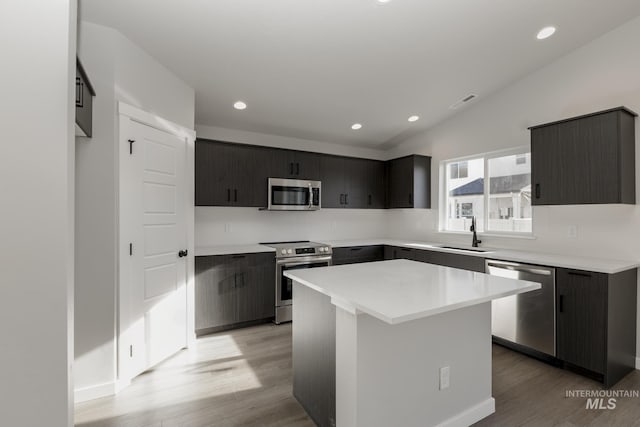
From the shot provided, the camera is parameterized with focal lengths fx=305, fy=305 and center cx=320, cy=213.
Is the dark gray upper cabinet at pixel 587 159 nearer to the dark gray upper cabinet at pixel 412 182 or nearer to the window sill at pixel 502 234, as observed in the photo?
the window sill at pixel 502 234

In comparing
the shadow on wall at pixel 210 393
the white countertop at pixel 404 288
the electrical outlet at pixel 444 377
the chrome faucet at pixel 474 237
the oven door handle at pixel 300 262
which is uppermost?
the chrome faucet at pixel 474 237

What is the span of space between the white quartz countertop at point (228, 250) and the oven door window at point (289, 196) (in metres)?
0.64

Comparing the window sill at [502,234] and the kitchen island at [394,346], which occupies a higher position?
the window sill at [502,234]

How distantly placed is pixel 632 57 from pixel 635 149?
817 mm

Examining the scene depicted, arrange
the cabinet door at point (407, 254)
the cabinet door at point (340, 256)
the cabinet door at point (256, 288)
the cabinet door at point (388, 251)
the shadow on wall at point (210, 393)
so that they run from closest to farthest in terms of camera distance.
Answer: the shadow on wall at point (210, 393)
the cabinet door at point (256, 288)
the cabinet door at point (407, 254)
the cabinet door at point (340, 256)
the cabinet door at point (388, 251)

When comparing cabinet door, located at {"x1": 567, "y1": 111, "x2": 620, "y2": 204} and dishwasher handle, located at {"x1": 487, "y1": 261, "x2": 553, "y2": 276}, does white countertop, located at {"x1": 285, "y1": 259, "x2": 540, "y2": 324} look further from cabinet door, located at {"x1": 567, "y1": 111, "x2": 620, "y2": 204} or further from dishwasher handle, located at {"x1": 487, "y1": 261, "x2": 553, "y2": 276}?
cabinet door, located at {"x1": 567, "y1": 111, "x2": 620, "y2": 204}

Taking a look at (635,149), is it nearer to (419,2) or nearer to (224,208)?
(419,2)

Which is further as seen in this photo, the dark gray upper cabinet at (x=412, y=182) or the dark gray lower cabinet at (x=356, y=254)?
the dark gray upper cabinet at (x=412, y=182)

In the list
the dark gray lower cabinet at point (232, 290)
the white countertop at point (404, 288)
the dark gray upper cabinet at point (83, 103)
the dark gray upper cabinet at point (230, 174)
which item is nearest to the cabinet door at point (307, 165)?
the dark gray upper cabinet at point (230, 174)

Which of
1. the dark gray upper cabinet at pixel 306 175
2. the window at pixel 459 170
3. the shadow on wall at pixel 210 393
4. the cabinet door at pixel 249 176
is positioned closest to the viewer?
the shadow on wall at pixel 210 393

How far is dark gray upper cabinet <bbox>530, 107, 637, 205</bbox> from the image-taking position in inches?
98.6

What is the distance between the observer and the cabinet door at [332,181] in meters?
4.48

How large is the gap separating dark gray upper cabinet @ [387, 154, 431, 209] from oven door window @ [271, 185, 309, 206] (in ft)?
5.04

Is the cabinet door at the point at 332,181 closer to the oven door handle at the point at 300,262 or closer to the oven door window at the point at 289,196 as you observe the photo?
the oven door window at the point at 289,196
